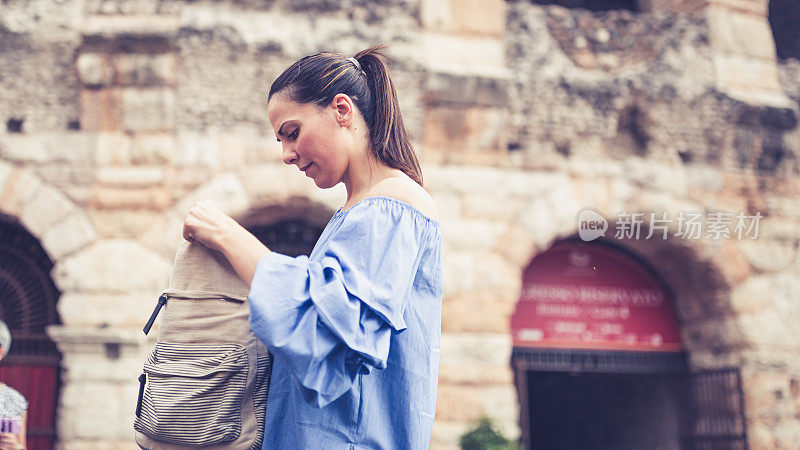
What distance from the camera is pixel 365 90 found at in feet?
5.03

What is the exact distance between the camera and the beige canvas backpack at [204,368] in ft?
4.18

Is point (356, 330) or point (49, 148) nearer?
point (356, 330)

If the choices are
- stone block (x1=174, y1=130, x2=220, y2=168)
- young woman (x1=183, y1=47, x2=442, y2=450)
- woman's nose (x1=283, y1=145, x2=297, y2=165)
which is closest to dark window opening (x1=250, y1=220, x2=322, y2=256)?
stone block (x1=174, y1=130, x2=220, y2=168)

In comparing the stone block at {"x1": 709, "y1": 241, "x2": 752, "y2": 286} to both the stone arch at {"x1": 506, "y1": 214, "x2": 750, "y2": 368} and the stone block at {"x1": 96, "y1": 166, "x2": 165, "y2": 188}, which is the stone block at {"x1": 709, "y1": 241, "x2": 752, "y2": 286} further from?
the stone block at {"x1": 96, "y1": 166, "x2": 165, "y2": 188}

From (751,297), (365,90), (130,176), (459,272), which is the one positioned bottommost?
(365,90)

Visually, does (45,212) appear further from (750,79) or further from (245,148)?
(750,79)

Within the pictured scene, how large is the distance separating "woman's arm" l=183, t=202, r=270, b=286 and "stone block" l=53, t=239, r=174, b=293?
12.5 feet

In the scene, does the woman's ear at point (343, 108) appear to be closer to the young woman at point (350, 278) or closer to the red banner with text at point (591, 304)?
the young woman at point (350, 278)

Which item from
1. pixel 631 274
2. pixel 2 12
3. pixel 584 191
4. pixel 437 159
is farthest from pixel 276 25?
pixel 631 274

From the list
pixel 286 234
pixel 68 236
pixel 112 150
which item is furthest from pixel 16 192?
pixel 286 234

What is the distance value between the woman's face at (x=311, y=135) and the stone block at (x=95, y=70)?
4.32 m

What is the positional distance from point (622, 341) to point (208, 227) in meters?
5.60

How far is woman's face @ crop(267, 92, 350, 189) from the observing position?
56.7 inches

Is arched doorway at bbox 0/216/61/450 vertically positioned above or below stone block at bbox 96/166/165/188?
below
